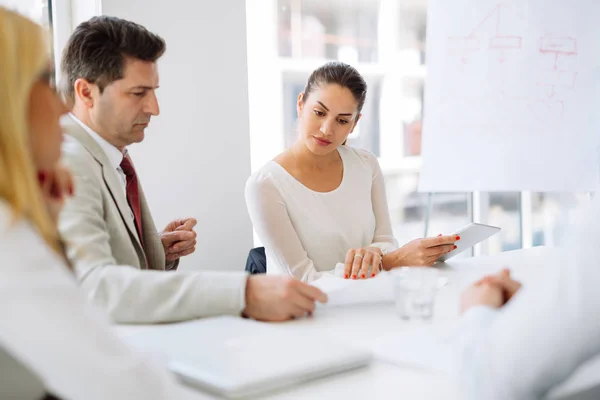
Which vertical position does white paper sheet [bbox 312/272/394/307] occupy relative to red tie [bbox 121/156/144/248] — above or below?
below

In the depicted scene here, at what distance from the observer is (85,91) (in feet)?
5.08

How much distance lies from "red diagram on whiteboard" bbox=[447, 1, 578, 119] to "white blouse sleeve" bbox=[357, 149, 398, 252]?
0.88 m

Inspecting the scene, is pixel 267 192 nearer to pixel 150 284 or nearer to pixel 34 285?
pixel 150 284

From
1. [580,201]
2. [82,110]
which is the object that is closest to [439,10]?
[580,201]

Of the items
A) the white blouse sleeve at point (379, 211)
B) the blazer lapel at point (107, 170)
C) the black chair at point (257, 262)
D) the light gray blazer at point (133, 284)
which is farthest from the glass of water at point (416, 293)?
the black chair at point (257, 262)

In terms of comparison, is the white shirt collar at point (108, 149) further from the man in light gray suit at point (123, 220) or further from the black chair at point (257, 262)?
the black chair at point (257, 262)

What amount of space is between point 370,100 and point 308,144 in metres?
1.43

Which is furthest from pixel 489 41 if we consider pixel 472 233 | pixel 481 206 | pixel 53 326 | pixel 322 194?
pixel 53 326

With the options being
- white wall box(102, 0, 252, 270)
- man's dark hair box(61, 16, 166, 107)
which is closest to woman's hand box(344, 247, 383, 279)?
man's dark hair box(61, 16, 166, 107)

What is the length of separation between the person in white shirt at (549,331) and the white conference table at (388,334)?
2.9 inches

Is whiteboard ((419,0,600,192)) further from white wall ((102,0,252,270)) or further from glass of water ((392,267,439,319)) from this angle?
glass of water ((392,267,439,319))

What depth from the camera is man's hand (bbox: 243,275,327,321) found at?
3.86 feet

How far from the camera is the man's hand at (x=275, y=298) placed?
1178mm

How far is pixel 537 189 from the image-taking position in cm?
304
